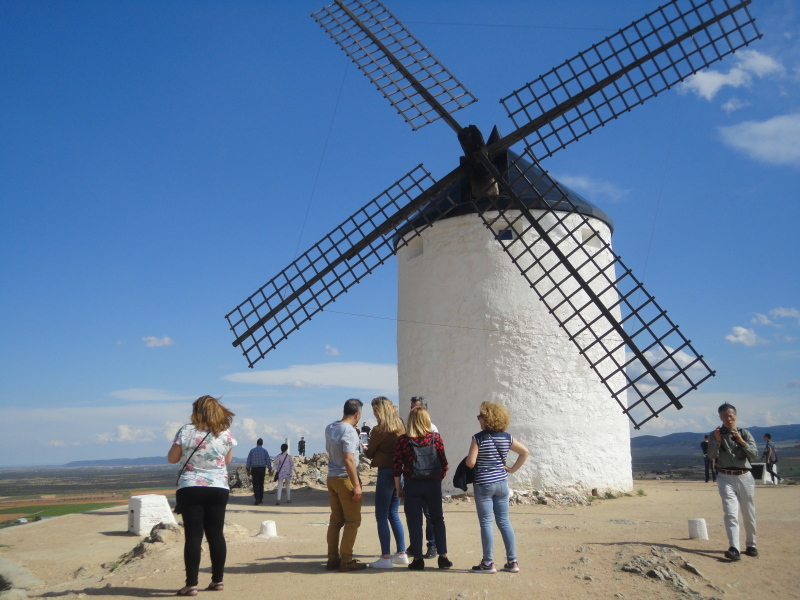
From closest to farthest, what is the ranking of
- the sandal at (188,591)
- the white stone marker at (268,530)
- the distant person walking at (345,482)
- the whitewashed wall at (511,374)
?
the sandal at (188,591) < the distant person walking at (345,482) < the white stone marker at (268,530) < the whitewashed wall at (511,374)

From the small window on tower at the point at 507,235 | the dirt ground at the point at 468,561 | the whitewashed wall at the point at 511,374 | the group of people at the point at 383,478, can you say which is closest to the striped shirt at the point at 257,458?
the dirt ground at the point at 468,561

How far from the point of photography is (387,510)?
5.59 meters

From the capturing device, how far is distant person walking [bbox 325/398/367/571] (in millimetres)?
5301

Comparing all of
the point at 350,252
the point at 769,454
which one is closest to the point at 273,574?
the point at 350,252

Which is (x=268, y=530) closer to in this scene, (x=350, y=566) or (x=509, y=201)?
(x=350, y=566)

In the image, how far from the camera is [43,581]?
6762mm

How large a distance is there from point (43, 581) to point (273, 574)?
299 centimetres

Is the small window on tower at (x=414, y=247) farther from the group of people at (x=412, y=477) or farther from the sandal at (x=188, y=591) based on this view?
the sandal at (x=188, y=591)

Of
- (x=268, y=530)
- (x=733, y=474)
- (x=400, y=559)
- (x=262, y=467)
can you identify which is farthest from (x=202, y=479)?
(x=262, y=467)

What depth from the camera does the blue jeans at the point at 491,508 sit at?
5176 millimetres

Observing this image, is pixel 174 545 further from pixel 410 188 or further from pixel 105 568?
pixel 410 188

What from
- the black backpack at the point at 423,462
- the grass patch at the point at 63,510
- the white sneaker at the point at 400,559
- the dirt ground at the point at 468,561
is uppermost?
the black backpack at the point at 423,462

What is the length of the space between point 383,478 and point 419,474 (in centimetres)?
47

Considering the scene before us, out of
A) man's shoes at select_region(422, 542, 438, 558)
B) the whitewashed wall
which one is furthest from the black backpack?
the whitewashed wall
